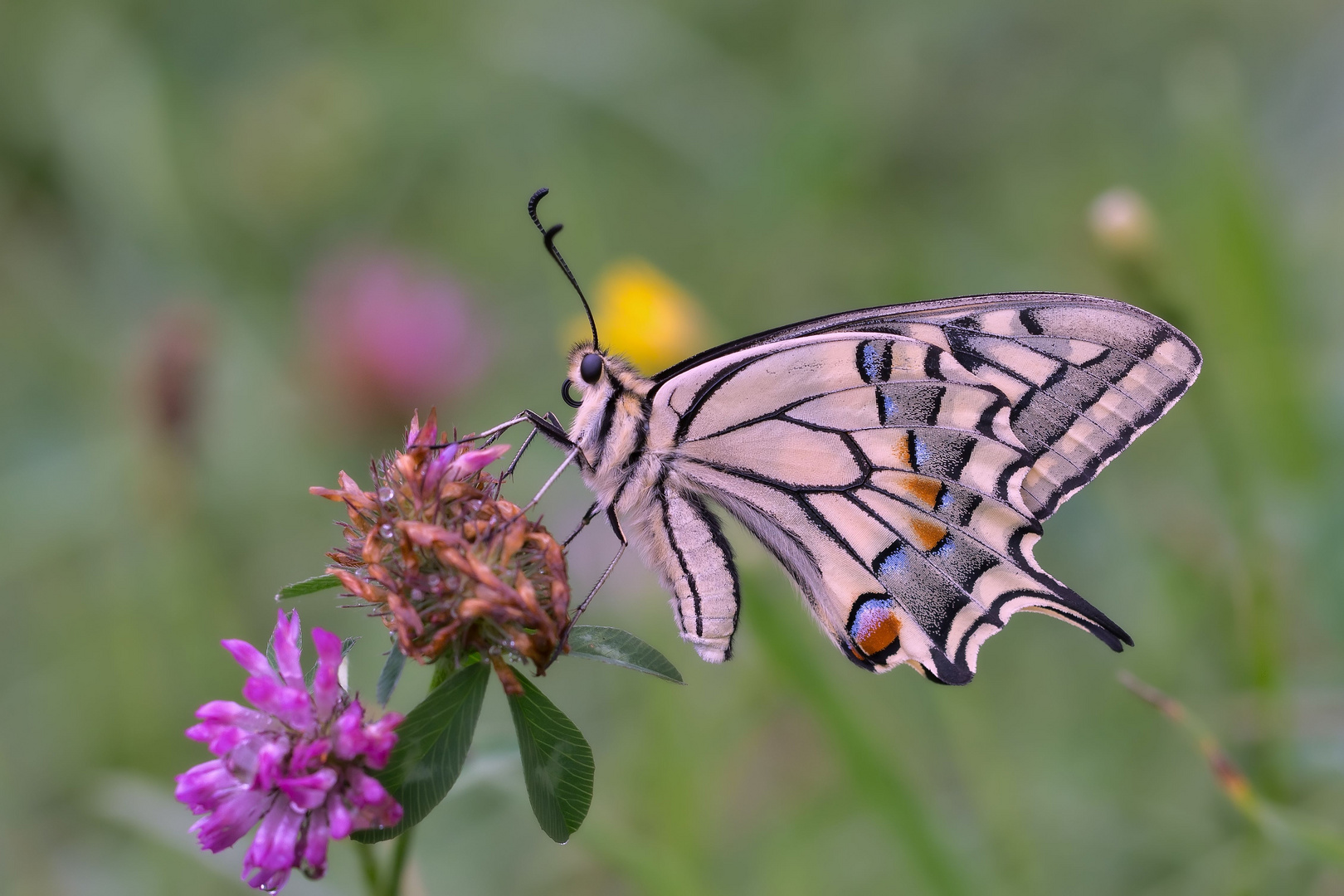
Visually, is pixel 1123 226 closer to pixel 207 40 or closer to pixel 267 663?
pixel 267 663

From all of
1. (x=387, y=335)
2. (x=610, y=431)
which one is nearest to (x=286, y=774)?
(x=610, y=431)

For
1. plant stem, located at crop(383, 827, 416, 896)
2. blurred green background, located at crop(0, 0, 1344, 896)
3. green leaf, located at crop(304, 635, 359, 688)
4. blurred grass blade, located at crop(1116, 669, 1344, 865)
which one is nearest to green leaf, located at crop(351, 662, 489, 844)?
plant stem, located at crop(383, 827, 416, 896)

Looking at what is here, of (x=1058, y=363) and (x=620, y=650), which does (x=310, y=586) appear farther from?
(x=1058, y=363)

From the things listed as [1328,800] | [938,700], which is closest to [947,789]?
[938,700]

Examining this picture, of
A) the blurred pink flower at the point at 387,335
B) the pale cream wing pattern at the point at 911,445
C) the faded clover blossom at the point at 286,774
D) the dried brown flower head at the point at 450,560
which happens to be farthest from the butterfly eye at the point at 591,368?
the blurred pink flower at the point at 387,335

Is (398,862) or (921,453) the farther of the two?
(921,453)

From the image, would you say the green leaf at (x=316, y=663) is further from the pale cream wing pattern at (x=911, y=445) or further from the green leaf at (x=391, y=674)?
the pale cream wing pattern at (x=911, y=445)
